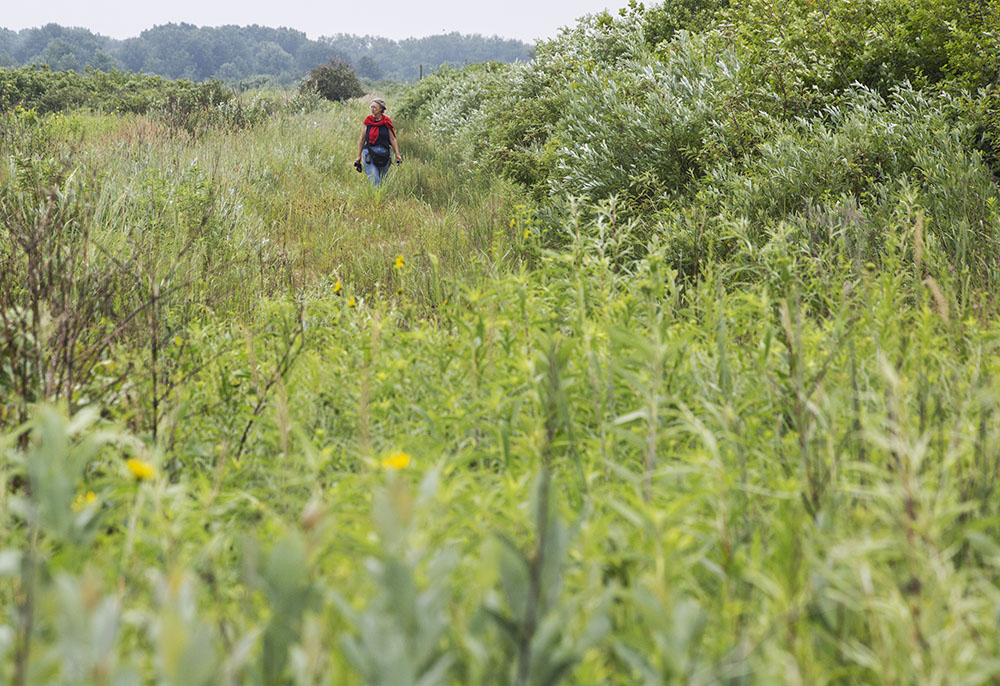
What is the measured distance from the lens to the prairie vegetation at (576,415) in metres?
1.04

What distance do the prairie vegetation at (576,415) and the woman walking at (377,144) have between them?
3.75 meters

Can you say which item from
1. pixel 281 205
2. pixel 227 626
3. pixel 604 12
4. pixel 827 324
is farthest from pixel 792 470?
pixel 604 12

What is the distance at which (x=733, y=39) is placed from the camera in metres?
7.62

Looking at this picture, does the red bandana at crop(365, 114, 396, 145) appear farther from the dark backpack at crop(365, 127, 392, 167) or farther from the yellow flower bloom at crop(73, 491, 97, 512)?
the yellow flower bloom at crop(73, 491, 97, 512)

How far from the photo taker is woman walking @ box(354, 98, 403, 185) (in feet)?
38.1

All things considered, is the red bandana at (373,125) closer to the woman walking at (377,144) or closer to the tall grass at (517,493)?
the woman walking at (377,144)

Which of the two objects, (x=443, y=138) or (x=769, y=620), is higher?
(x=443, y=138)

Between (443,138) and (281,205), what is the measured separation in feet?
27.1

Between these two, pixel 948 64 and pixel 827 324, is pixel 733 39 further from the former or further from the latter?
pixel 827 324

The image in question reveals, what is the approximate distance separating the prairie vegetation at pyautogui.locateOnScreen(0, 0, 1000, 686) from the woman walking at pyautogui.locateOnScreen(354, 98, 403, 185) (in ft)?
12.3

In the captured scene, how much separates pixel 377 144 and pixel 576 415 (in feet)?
33.0

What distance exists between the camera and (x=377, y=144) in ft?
38.3

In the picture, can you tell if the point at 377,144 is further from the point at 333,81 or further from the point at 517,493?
the point at 333,81

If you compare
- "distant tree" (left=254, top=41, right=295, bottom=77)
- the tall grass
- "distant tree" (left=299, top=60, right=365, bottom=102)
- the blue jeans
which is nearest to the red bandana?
the blue jeans
